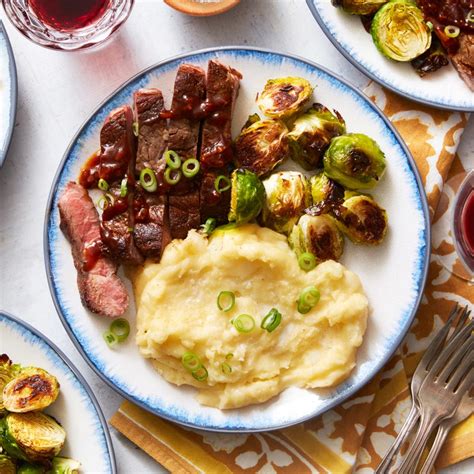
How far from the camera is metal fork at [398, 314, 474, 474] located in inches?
189

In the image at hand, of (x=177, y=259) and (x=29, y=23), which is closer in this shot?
(x=177, y=259)

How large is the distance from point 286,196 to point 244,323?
0.76 meters

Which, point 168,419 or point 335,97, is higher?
point 335,97

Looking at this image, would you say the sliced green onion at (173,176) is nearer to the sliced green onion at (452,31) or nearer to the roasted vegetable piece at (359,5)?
the roasted vegetable piece at (359,5)

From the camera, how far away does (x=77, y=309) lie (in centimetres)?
478

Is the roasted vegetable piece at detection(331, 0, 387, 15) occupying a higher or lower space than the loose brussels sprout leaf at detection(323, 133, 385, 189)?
higher

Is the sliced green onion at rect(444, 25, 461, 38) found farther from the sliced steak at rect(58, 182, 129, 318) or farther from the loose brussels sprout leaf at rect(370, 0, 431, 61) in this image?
the sliced steak at rect(58, 182, 129, 318)

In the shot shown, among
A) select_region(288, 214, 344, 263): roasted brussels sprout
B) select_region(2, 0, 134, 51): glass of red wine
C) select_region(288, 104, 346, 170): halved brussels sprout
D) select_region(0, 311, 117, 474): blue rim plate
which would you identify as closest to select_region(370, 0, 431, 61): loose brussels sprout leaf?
select_region(288, 104, 346, 170): halved brussels sprout

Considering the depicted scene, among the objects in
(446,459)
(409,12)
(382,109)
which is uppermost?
(409,12)

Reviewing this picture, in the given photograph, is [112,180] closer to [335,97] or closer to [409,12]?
[335,97]

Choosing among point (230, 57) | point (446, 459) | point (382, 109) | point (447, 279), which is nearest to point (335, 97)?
point (382, 109)

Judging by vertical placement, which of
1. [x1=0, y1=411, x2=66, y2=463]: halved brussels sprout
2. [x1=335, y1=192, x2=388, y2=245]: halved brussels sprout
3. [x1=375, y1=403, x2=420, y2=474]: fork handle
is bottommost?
[x1=375, y1=403, x2=420, y2=474]: fork handle

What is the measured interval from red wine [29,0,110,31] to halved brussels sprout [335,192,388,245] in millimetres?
1907

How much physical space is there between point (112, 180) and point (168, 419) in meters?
1.44
